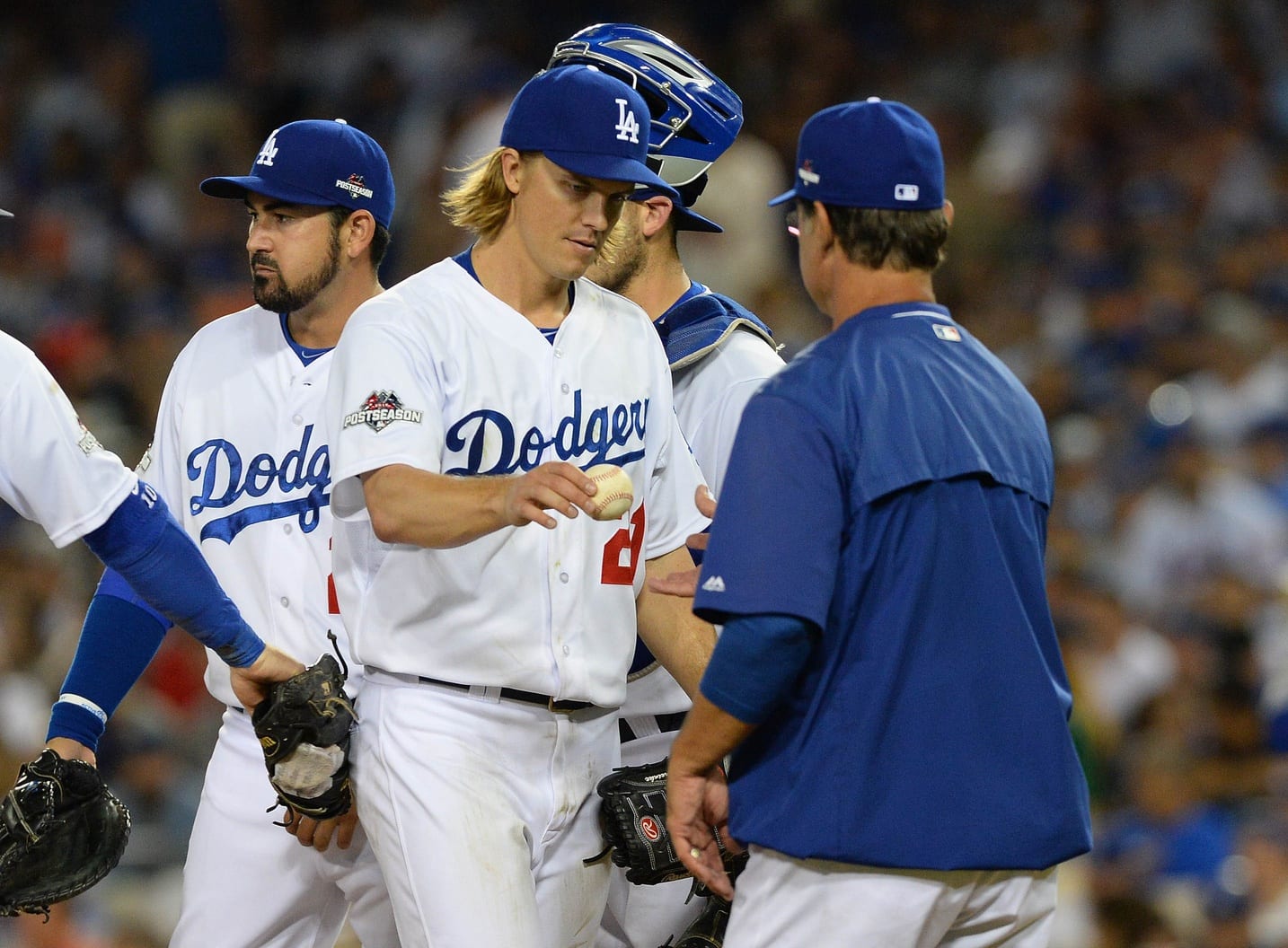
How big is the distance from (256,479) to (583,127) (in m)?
1.05

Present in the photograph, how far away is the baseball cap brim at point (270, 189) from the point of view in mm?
3574

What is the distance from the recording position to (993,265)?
8977 mm

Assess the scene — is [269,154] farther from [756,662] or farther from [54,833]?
[756,662]

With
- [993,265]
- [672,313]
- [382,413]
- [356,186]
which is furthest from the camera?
[993,265]

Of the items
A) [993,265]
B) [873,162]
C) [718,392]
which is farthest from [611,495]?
[993,265]

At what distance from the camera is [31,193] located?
1036 cm

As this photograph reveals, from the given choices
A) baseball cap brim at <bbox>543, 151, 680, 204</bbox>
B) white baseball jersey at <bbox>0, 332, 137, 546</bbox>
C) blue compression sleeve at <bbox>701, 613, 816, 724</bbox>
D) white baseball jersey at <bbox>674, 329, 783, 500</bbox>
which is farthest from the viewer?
white baseball jersey at <bbox>674, 329, 783, 500</bbox>

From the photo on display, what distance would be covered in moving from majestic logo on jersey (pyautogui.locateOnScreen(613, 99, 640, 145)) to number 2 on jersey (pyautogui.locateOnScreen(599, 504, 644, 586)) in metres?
0.69

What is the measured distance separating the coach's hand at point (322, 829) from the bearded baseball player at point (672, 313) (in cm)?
61

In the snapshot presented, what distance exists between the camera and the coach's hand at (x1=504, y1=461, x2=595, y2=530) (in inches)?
104

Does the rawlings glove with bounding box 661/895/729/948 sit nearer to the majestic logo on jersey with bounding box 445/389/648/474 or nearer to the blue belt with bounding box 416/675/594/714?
the blue belt with bounding box 416/675/594/714

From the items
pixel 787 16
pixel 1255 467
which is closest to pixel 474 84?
pixel 787 16

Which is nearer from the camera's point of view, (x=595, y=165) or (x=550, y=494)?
(x=550, y=494)

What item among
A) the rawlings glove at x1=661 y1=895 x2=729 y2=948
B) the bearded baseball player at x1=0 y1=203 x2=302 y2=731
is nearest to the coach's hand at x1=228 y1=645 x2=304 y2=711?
the bearded baseball player at x1=0 y1=203 x2=302 y2=731
